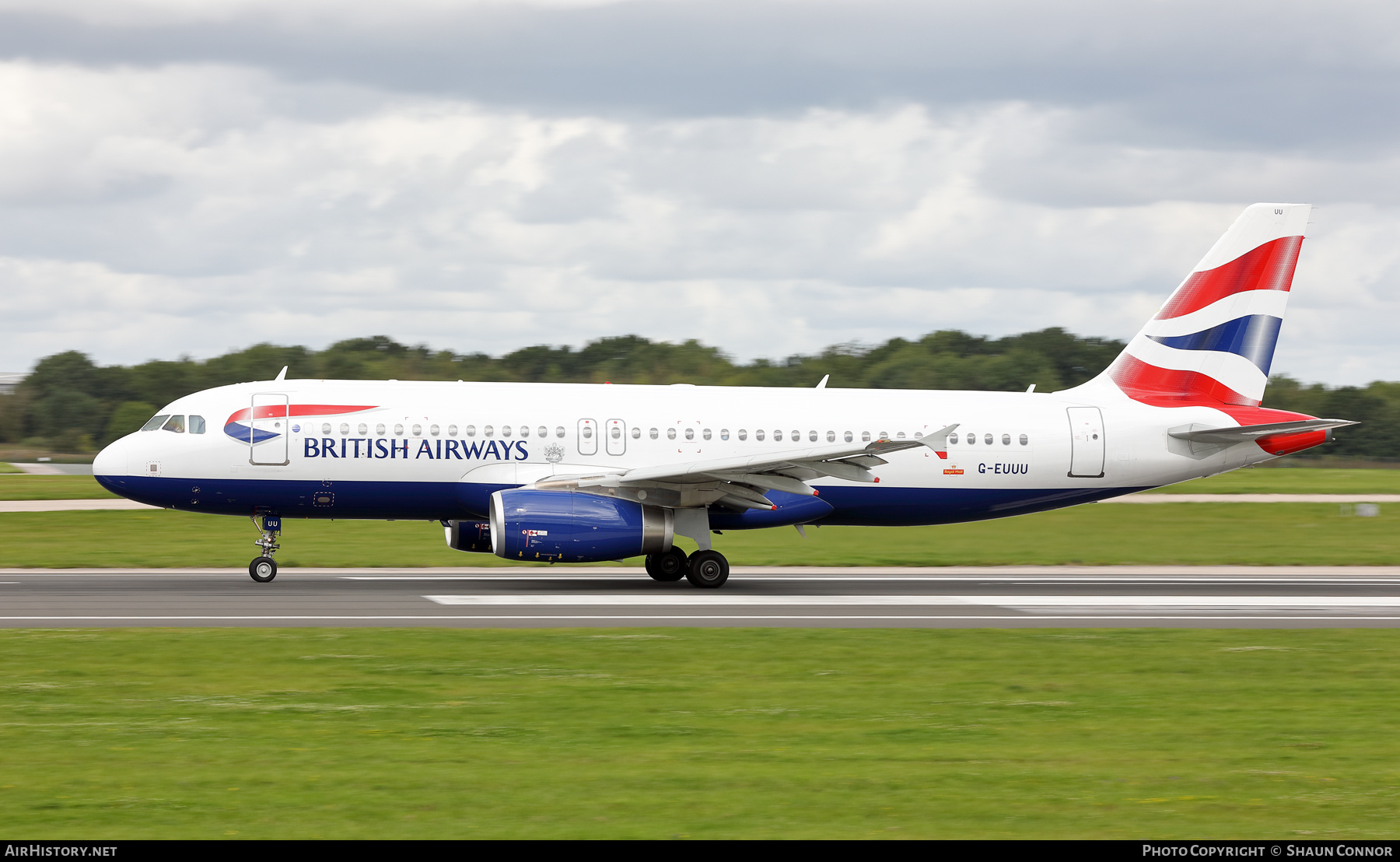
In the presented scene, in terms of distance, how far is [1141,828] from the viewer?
Result: 8.53 m

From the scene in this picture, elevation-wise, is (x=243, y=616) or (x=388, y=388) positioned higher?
(x=388, y=388)

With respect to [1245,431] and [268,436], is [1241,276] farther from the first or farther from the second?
[268,436]

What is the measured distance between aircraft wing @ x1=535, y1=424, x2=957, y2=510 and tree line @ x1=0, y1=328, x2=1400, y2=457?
106ft

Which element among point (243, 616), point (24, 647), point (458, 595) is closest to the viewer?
point (24, 647)

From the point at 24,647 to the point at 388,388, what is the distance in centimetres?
1037

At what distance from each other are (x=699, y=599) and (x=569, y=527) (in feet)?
8.01

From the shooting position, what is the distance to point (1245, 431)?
87.7 feet

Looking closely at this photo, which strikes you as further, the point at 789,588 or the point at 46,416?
the point at 46,416

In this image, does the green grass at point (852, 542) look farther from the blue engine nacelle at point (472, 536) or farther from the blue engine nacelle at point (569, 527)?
the blue engine nacelle at point (569, 527)

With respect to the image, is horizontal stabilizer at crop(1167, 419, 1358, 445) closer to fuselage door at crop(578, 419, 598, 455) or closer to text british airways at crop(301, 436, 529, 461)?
fuselage door at crop(578, 419, 598, 455)

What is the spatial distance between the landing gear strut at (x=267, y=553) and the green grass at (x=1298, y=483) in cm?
3425
